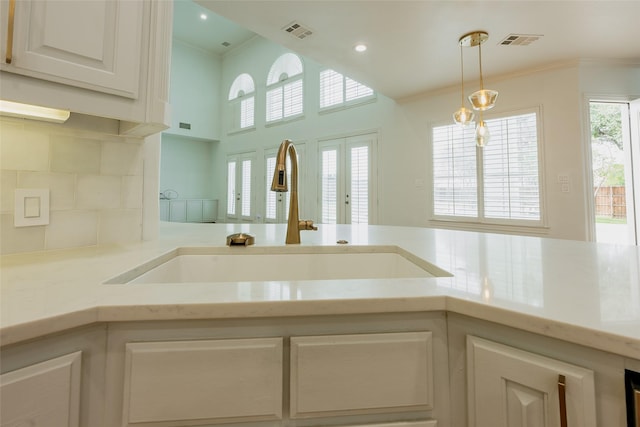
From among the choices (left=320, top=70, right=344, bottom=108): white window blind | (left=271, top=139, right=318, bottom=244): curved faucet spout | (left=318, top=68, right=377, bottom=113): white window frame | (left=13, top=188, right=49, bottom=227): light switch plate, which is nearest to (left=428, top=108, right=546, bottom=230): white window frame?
(left=318, top=68, right=377, bottom=113): white window frame

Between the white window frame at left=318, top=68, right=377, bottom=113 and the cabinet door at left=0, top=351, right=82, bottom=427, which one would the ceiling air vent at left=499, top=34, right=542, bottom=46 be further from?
the cabinet door at left=0, top=351, right=82, bottom=427

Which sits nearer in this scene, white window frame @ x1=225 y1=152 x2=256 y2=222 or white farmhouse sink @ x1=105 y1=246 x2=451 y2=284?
white farmhouse sink @ x1=105 y1=246 x2=451 y2=284

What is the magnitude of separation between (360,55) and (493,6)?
4.38ft

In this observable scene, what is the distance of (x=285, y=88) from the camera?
245 inches

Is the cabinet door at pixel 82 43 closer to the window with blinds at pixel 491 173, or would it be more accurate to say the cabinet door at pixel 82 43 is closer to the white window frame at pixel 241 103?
the window with blinds at pixel 491 173

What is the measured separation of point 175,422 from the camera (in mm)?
467

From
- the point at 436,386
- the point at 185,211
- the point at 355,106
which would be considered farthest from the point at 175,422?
the point at 185,211

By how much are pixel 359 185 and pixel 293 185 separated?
4042mm

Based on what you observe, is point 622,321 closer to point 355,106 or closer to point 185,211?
point 355,106

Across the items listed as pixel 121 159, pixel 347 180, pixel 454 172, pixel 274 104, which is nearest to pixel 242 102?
pixel 274 104

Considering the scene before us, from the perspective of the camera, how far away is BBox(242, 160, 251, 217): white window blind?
6992 mm

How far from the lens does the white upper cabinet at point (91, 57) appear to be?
631mm

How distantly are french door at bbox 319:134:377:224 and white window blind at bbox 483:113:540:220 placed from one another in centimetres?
176

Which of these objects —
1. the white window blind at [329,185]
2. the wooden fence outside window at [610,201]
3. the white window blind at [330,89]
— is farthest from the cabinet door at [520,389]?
the white window blind at [330,89]
